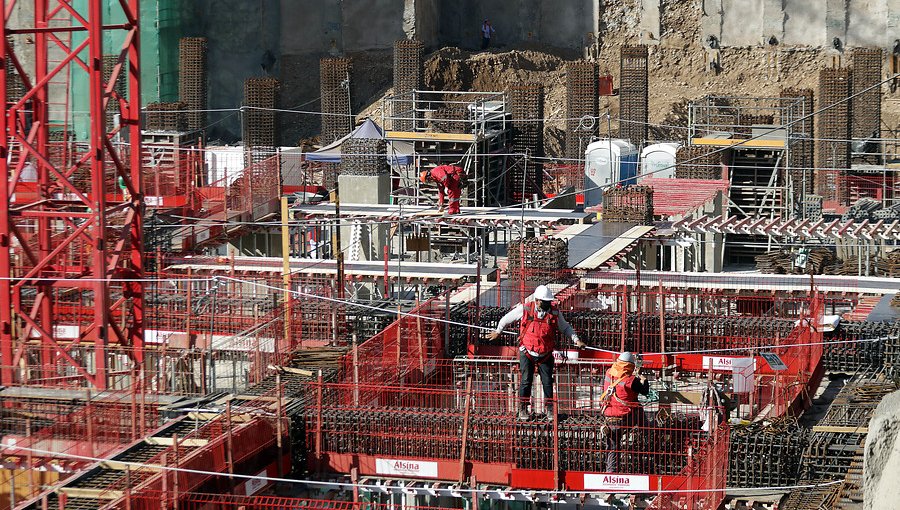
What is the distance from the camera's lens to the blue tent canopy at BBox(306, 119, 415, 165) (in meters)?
35.7

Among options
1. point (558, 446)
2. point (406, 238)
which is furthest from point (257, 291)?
point (558, 446)

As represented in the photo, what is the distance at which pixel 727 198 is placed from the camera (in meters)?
34.8

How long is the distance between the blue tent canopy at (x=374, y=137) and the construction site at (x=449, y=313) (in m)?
0.07

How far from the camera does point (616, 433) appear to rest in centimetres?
1745

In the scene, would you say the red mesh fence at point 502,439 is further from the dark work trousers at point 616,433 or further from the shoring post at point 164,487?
the shoring post at point 164,487

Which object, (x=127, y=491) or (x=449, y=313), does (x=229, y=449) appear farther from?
(x=449, y=313)

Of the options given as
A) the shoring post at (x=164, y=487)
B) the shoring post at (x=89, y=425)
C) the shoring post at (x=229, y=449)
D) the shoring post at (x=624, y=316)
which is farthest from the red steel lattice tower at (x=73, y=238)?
the shoring post at (x=624, y=316)

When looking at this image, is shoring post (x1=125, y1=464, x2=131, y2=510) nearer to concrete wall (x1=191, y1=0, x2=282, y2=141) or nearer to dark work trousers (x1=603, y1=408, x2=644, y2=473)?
dark work trousers (x1=603, y1=408, x2=644, y2=473)

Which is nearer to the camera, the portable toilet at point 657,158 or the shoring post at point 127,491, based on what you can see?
the shoring post at point 127,491

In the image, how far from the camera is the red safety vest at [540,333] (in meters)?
18.2

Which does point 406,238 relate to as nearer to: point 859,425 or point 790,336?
point 790,336

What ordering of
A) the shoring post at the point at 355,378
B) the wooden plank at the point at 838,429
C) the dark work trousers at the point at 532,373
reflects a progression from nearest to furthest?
the wooden plank at the point at 838,429
the dark work trousers at the point at 532,373
the shoring post at the point at 355,378

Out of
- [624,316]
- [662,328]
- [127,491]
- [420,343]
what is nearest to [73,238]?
[420,343]

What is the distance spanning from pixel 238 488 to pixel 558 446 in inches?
138
